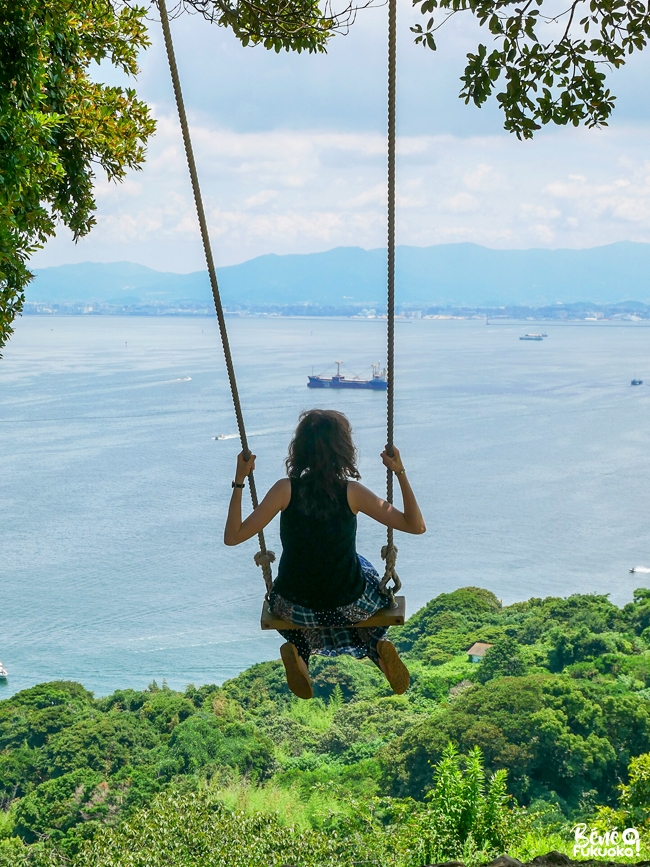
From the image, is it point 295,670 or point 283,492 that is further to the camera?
point 295,670

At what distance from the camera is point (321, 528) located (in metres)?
2.55

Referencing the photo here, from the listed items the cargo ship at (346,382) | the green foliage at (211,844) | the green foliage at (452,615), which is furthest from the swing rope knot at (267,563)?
the cargo ship at (346,382)

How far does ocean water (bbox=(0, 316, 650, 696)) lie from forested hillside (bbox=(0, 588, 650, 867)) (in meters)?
3.75

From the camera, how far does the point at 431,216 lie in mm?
110062

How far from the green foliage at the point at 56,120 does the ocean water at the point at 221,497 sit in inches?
996

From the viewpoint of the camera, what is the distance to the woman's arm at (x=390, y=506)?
Answer: 2.53 meters

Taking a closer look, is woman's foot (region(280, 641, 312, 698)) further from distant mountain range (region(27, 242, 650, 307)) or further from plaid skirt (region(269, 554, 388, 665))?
distant mountain range (region(27, 242, 650, 307))

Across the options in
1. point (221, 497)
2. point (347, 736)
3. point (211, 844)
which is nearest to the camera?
point (211, 844)

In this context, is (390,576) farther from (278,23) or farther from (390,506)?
(278,23)

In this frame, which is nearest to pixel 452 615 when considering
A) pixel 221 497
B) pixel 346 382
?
pixel 221 497

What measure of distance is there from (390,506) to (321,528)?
0.64ft

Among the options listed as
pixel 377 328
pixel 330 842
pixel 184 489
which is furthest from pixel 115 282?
pixel 330 842

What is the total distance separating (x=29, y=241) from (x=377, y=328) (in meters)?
103

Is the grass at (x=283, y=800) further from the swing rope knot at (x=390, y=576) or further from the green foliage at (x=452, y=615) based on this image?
the swing rope knot at (x=390, y=576)
